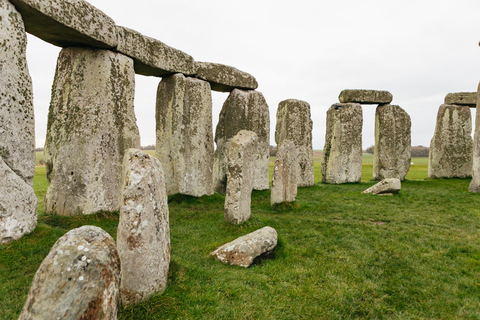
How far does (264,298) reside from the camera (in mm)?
3928

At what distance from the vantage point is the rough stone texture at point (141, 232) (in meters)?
3.20

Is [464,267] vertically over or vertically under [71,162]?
under

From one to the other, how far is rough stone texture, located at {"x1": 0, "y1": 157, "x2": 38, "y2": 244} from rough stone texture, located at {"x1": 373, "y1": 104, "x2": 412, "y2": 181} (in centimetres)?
1533

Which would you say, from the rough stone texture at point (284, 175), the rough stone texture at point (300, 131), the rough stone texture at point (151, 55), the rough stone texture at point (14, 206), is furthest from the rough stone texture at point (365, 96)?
the rough stone texture at point (14, 206)

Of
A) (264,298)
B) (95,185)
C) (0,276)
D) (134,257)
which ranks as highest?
(95,185)

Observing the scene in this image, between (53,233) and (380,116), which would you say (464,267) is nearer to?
(53,233)

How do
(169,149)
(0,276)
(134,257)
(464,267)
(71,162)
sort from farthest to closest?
1. (169,149)
2. (71,162)
3. (464,267)
4. (0,276)
5. (134,257)

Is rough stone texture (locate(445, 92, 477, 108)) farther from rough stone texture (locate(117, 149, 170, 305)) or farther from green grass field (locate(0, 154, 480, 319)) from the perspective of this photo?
rough stone texture (locate(117, 149, 170, 305))

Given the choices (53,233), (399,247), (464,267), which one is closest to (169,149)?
(53,233)

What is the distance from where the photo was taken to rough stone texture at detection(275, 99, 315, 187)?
14102 millimetres

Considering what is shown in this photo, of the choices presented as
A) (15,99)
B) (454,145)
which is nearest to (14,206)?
(15,99)

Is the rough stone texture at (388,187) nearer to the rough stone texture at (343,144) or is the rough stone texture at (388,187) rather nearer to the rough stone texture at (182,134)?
the rough stone texture at (343,144)

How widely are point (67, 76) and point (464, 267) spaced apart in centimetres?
867

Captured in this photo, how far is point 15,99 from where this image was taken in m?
5.17
